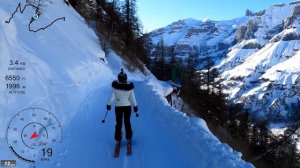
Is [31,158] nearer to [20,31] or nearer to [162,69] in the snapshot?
[20,31]

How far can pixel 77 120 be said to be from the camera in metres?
14.4

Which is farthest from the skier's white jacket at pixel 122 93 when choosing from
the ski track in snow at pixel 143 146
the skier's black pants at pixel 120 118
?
the ski track in snow at pixel 143 146

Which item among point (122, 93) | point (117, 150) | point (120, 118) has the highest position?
point (122, 93)

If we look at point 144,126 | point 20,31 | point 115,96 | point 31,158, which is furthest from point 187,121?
point 31,158

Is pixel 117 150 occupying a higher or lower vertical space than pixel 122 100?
lower

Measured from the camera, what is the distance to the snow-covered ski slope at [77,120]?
1024cm

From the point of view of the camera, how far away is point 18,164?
8.05 metres

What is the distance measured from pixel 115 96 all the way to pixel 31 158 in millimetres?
4566
